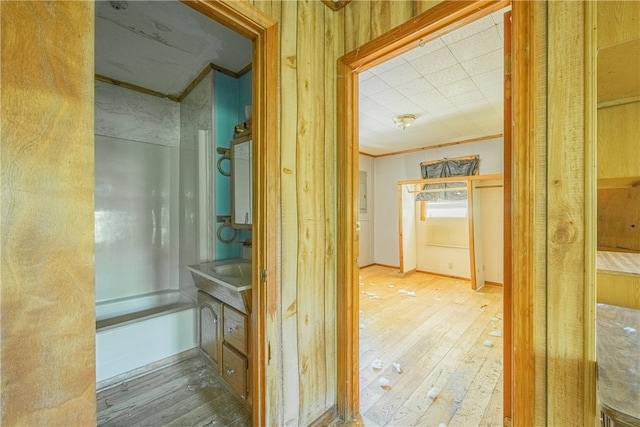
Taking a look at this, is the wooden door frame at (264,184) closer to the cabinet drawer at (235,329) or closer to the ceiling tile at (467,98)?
the cabinet drawer at (235,329)

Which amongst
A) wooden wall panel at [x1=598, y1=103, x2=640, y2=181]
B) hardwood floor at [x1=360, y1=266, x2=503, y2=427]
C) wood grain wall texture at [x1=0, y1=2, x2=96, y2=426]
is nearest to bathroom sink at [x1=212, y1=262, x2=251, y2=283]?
hardwood floor at [x1=360, y1=266, x2=503, y2=427]

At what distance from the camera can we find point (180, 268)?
2.91m

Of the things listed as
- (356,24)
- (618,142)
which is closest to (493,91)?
(356,24)

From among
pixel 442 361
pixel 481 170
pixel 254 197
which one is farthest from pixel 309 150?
pixel 481 170

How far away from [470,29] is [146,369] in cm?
348

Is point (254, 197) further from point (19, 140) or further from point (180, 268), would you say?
point (180, 268)

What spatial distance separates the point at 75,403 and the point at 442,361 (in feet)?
8.07

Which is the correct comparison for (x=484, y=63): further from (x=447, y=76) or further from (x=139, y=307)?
(x=139, y=307)

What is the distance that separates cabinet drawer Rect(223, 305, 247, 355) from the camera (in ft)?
5.51

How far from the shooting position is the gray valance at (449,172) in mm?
4445

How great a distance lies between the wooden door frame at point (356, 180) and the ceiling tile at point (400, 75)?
0.92m

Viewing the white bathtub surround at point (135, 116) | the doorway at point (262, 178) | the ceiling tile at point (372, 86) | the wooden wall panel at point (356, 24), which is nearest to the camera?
the doorway at point (262, 178)

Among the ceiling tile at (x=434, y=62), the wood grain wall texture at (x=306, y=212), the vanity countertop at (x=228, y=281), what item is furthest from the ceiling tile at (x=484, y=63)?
the vanity countertop at (x=228, y=281)

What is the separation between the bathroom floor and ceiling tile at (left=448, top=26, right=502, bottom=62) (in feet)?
9.70
